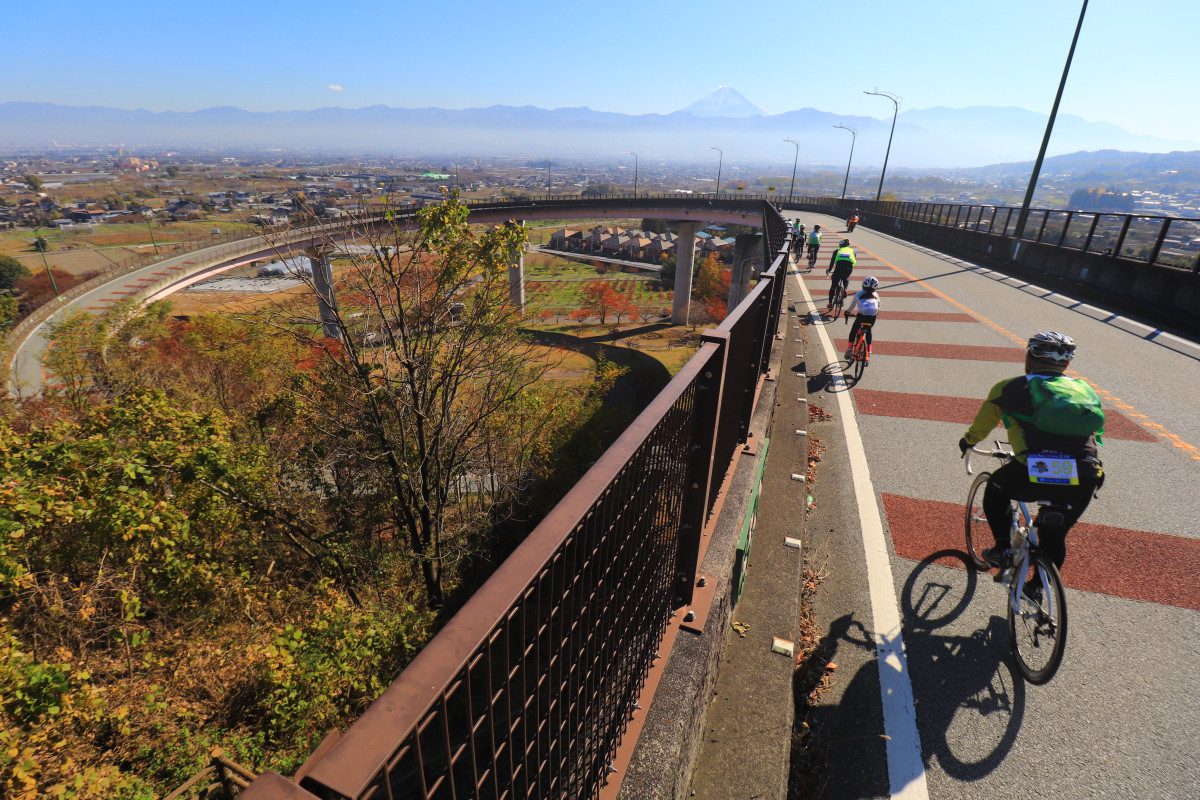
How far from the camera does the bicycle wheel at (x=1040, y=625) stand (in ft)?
10.5

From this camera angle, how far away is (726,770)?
108 inches

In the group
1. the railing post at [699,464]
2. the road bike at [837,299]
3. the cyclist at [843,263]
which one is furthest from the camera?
the road bike at [837,299]

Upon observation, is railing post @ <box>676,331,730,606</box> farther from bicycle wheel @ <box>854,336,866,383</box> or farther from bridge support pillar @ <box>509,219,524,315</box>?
bridge support pillar @ <box>509,219,524,315</box>

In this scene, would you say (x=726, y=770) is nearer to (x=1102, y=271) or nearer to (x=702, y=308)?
(x=1102, y=271)

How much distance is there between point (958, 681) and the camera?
341 cm

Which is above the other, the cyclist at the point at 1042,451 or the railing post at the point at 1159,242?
the railing post at the point at 1159,242

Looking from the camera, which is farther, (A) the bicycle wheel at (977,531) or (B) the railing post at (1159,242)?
(B) the railing post at (1159,242)

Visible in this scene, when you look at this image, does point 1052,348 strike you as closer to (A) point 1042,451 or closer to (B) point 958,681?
(A) point 1042,451

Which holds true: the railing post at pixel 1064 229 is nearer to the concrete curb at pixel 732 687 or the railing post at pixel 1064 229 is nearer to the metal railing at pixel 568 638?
the concrete curb at pixel 732 687

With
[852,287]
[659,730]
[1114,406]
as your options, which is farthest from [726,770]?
[852,287]

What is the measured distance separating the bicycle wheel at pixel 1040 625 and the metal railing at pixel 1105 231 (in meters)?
13.2

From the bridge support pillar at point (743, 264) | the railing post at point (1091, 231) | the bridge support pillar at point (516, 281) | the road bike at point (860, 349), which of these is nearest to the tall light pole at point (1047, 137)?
the railing post at point (1091, 231)

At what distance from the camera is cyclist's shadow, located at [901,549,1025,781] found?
3010 millimetres

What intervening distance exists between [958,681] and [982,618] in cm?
71
